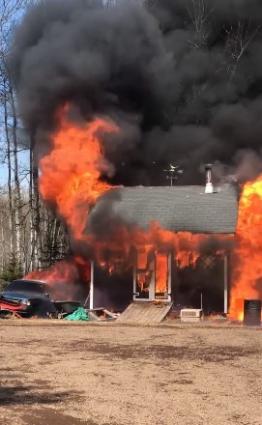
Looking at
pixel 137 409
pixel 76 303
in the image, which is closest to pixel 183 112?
pixel 76 303

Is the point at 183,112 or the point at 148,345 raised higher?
the point at 183,112

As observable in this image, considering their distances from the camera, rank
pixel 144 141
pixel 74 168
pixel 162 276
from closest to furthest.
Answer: pixel 162 276
pixel 74 168
pixel 144 141

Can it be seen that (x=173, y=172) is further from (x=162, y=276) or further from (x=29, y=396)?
(x=29, y=396)

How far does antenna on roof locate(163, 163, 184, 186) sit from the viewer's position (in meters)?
23.2

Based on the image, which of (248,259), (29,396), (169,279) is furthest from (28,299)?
(29,396)

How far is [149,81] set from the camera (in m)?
20.9

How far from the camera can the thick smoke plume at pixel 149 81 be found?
20312 millimetres

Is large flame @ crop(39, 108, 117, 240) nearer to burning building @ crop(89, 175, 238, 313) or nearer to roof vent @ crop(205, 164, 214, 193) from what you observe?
burning building @ crop(89, 175, 238, 313)

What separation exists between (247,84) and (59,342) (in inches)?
504

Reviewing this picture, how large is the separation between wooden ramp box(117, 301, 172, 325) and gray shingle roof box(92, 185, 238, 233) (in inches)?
98.8

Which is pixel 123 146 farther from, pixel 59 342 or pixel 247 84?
pixel 59 342

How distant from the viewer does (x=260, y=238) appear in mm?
18500

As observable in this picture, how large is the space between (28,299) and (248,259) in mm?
6833

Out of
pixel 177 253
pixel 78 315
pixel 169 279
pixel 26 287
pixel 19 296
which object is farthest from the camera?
pixel 169 279
